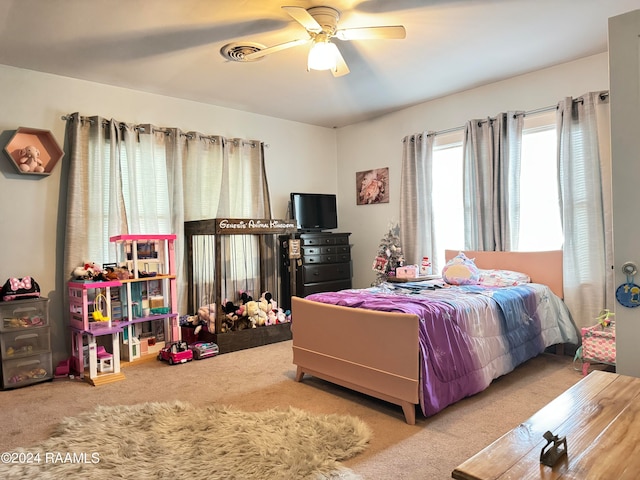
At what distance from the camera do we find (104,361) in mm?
3701

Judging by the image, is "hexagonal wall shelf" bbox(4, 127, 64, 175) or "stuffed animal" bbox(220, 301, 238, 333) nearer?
"hexagonal wall shelf" bbox(4, 127, 64, 175)

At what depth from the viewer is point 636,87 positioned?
5.02 feet

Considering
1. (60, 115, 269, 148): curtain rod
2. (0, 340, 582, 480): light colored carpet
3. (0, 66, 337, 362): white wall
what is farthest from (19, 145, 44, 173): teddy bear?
(0, 340, 582, 480): light colored carpet

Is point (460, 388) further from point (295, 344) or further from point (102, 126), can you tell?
point (102, 126)

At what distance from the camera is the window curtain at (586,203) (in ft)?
11.8

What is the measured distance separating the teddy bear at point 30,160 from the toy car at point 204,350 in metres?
2.07

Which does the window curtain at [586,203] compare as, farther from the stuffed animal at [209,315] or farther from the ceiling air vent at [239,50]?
the stuffed animal at [209,315]

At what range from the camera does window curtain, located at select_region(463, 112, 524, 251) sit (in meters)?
4.18

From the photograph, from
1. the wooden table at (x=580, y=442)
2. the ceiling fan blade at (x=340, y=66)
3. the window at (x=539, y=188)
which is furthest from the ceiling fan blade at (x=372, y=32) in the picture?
the wooden table at (x=580, y=442)

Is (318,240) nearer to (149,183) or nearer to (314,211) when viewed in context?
Answer: (314,211)

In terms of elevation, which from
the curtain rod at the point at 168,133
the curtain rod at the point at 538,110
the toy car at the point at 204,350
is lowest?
the toy car at the point at 204,350

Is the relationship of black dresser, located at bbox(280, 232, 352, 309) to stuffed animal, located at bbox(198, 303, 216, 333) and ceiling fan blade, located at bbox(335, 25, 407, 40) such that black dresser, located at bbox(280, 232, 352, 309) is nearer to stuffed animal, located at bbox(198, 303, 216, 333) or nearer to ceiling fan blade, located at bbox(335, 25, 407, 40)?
stuffed animal, located at bbox(198, 303, 216, 333)

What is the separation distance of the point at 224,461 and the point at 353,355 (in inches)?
42.4

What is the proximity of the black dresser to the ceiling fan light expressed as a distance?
8.06 ft
